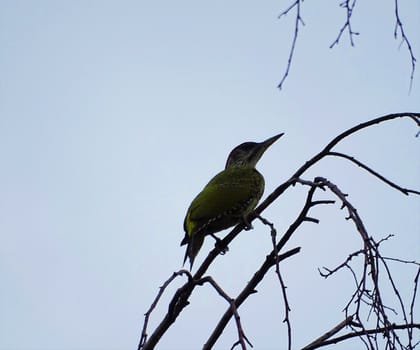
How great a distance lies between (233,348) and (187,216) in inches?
129

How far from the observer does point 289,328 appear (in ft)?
7.53

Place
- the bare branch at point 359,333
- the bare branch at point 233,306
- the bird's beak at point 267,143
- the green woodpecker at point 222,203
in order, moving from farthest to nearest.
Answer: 1. the bird's beak at point 267,143
2. the green woodpecker at point 222,203
3. the bare branch at point 359,333
4. the bare branch at point 233,306

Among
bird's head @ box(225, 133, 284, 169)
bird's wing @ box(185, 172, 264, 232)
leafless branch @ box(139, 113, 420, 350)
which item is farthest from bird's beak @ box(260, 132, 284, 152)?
leafless branch @ box(139, 113, 420, 350)

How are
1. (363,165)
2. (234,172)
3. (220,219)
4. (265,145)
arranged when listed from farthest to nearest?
(265,145) → (234,172) → (220,219) → (363,165)

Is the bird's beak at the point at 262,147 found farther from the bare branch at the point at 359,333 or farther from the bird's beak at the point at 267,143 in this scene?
the bare branch at the point at 359,333

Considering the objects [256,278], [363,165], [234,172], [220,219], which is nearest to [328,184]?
[363,165]

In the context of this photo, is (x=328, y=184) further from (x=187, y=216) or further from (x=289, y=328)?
(x=187, y=216)

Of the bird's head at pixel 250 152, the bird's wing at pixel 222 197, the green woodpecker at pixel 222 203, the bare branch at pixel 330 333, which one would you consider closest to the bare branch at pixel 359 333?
the bare branch at pixel 330 333

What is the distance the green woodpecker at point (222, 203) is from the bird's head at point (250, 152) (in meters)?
0.10

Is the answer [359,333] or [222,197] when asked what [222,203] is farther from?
[359,333]

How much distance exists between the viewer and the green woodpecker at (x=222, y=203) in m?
5.42

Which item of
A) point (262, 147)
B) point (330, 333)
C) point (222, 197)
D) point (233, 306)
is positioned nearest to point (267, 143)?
point (262, 147)

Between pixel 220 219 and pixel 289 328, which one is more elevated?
pixel 220 219

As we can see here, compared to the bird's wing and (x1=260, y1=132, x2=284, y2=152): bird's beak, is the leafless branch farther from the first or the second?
(x1=260, y1=132, x2=284, y2=152): bird's beak
